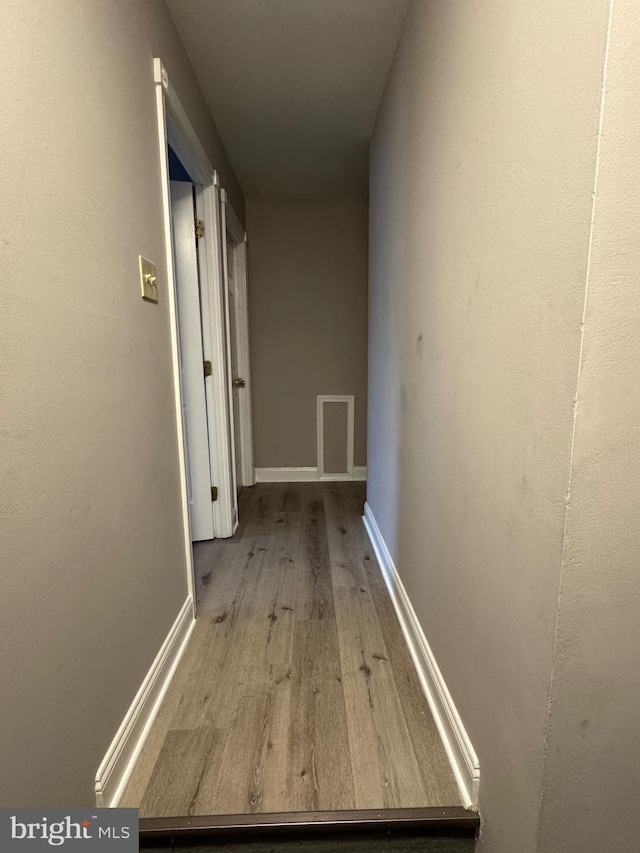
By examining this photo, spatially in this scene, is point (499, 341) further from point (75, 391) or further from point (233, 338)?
point (233, 338)

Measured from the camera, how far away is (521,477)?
31.2 inches

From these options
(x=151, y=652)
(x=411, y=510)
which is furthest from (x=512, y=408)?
(x=151, y=652)

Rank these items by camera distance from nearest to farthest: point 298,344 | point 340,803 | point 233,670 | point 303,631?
point 340,803 → point 233,670 → point 303,631 → point 298,344

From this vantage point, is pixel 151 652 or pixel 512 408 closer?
pixel 512 408

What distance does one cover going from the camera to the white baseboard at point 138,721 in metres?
→ 1.05

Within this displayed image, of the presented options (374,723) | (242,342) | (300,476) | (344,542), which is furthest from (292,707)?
(242,342)

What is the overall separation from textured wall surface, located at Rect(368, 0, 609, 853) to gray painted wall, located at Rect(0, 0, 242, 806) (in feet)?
2.91

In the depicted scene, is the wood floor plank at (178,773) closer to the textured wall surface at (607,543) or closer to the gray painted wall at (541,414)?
the gray painted wall at (541,414)

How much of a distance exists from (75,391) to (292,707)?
114 centimetres

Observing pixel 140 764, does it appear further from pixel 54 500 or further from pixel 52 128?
pixel 52 128

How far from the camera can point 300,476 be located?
3840mm

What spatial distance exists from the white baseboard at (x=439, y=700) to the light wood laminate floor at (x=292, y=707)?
3 centimetres

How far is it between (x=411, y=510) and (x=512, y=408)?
0.88 metres

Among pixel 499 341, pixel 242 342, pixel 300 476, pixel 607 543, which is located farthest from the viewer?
pixel 300 476
